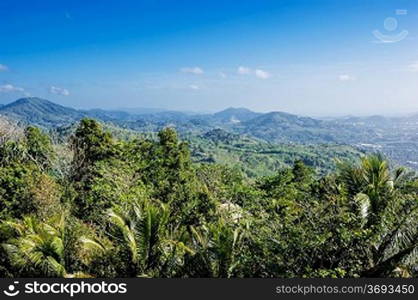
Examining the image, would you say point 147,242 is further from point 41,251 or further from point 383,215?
point 383,215

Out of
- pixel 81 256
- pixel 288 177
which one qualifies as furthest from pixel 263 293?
pixel 288 177

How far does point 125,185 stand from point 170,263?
9.13 meters

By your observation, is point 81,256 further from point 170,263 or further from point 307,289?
point 307,289

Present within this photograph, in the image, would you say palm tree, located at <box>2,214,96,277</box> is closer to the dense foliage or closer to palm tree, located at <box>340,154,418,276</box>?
the dense foliage

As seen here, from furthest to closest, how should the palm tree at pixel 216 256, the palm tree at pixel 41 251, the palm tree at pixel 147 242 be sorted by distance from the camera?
the palm tree at pixel 147 242, the palm tree at pixel 41 251, the palm tree at pixel 216 256

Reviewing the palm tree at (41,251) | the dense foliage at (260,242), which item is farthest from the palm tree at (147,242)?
the palm tree at (41,251)

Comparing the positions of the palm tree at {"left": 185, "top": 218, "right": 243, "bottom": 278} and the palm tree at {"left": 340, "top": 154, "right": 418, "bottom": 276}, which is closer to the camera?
the palm tree at {"left": 340, "top": 154, "right": 418, "bottom": 276}

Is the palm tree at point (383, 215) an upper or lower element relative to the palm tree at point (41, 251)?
upper

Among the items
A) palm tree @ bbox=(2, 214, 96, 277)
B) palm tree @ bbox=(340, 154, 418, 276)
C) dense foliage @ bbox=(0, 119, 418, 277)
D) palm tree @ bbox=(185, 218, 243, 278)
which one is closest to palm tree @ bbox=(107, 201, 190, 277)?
dense foliage @ bbox=(0, 119, 418, 277)

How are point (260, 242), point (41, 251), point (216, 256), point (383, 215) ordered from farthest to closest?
1. point (260, 242)
2. point (41, 251)
3. point (216, 256)
4. point (383, 215)

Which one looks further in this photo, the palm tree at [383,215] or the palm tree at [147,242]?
the palm tree at [147,242]

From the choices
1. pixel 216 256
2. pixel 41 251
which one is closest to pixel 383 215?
pixel 216 256

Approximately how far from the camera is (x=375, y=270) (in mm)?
8312

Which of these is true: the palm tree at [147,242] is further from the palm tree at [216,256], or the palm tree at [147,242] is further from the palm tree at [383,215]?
the palm tree at [383,215]
